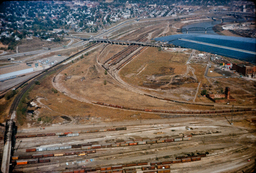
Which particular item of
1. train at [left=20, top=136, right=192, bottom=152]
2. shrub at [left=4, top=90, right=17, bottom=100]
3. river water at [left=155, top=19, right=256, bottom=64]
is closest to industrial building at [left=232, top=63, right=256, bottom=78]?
river water at [left=155, top=19, right=256, bottom=64]

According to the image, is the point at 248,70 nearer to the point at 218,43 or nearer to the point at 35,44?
the point at 218,43

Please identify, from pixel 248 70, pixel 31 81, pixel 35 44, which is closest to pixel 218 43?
pixel 248 70

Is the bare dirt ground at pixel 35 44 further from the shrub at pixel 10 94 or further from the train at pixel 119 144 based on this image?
the train at pixel 119 144

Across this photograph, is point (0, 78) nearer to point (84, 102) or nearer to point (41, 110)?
point (41, 110)

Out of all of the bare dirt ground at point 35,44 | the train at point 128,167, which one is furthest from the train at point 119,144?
the bare dirt ground at point 35,44

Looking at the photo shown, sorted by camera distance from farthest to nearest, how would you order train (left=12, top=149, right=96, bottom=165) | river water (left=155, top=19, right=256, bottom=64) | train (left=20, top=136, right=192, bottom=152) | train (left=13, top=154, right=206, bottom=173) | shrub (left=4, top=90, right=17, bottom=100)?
river water (left=155, top=19, right=256, bottom=64), shrub (left=4, top=90, right=17, bottom=100), train (left=20, top=136, right=192, bottom=152), train (left=12, top=149, right=96, bottom=165), train (left=13, top=154, right=206, bottom=173)

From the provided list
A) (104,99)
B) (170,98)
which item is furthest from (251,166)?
(104,99)

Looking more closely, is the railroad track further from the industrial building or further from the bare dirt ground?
the industrial building

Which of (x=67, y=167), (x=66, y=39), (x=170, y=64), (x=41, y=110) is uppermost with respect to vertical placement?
(x=66, y=39)
